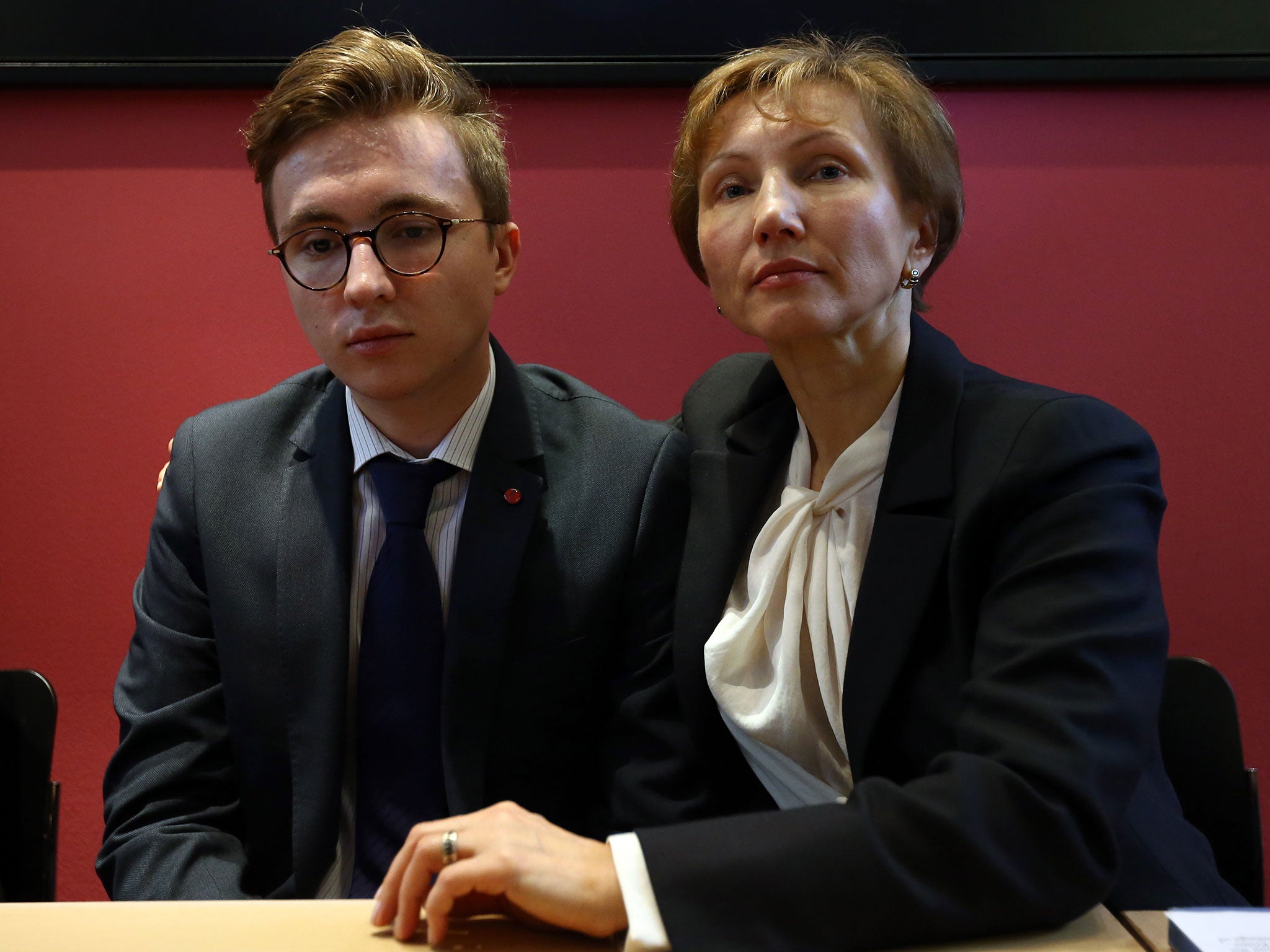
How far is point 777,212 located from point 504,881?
0.88 m

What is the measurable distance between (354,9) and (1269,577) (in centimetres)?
215

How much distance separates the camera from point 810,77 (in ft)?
4.81

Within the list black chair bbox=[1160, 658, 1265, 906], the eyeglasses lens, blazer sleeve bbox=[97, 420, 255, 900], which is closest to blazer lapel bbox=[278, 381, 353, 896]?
blazer sleeve bbox=[97, 420, 255, 900]

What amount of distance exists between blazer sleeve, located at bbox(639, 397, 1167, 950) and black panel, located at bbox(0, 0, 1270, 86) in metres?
1.16

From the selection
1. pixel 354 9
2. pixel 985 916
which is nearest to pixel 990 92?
pixel 354 9

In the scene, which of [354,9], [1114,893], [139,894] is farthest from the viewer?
[354,9]

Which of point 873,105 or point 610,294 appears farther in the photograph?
point 610,294

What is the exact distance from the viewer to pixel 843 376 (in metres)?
1.49

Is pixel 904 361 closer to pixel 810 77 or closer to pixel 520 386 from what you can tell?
pixel 810 77

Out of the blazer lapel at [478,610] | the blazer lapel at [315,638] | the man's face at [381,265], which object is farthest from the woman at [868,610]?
the blazer lapel at [315,638]

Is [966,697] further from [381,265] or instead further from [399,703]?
[381,265]

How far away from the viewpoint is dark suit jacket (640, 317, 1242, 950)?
3.12 ft

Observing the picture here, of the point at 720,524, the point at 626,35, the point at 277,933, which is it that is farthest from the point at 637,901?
the point at 626,35

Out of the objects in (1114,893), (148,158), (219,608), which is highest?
(148,158)
